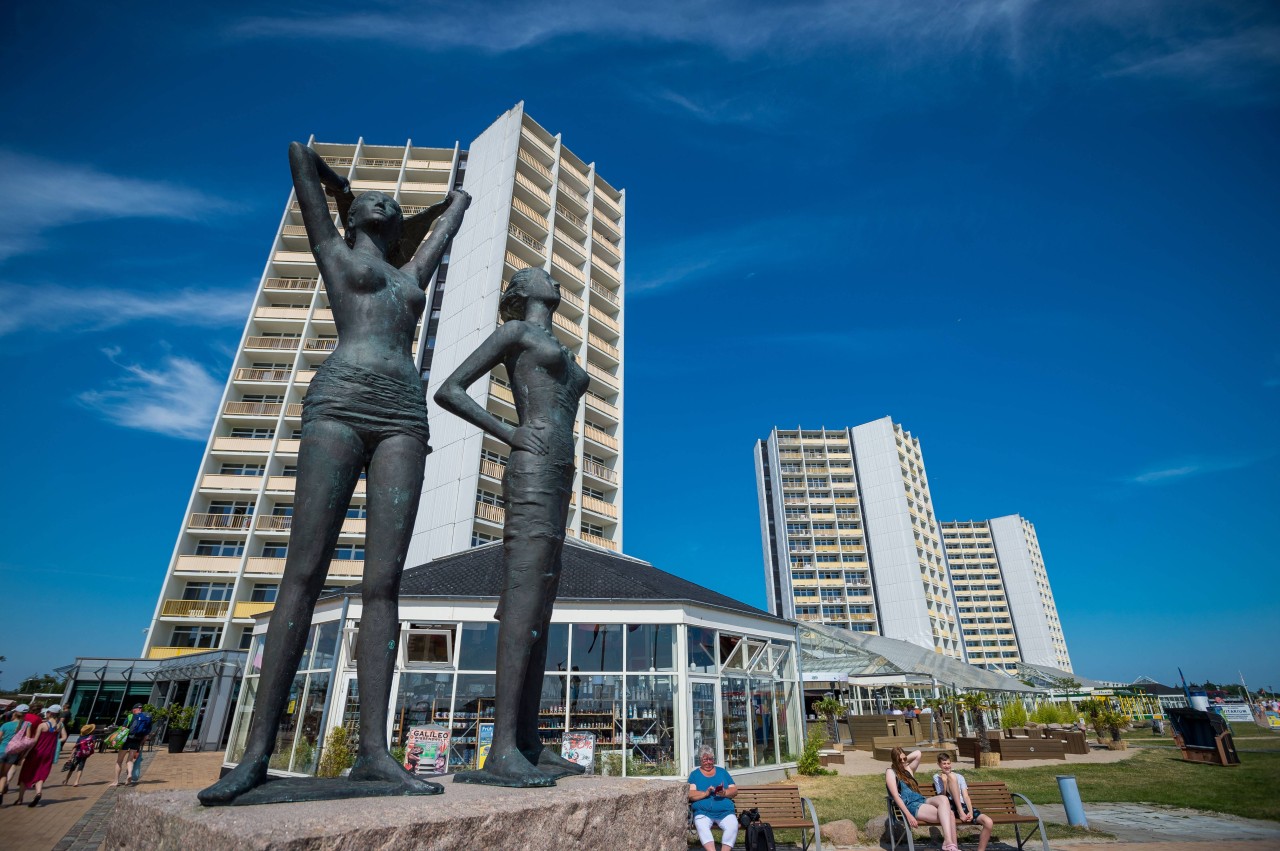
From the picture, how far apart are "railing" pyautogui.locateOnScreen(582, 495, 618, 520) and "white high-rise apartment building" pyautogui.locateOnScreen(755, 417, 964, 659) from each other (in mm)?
43099

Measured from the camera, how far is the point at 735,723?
52.3 ft

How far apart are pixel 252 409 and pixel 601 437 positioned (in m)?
21.3

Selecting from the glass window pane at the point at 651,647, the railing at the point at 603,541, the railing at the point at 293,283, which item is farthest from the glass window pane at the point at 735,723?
the railing at the point at 293,283

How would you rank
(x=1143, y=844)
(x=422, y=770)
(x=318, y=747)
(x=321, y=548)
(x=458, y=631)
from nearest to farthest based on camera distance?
(x=321, y=548)
(x=1143, y=844)
(x=422, y=770)
(x=318, y=747)
(x=458, y=631)

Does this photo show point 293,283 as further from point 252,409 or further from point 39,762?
point 39,762

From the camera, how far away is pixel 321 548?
9.98 ft

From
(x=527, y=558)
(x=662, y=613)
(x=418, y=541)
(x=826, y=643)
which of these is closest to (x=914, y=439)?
(x=826, y=643)

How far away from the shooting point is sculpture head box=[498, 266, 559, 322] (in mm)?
4332

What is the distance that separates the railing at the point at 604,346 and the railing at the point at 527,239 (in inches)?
249

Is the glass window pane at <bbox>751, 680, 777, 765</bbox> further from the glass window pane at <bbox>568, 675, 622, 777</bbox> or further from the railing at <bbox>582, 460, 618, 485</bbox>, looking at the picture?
the railing at <bbox>582, 460, 618, 485</bbox>

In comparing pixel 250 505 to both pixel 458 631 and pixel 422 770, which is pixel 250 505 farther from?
pixel 422 770

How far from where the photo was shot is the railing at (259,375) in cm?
4062

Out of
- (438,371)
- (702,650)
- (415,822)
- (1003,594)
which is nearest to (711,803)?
(415,822)

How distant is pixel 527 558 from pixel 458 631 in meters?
12.2
